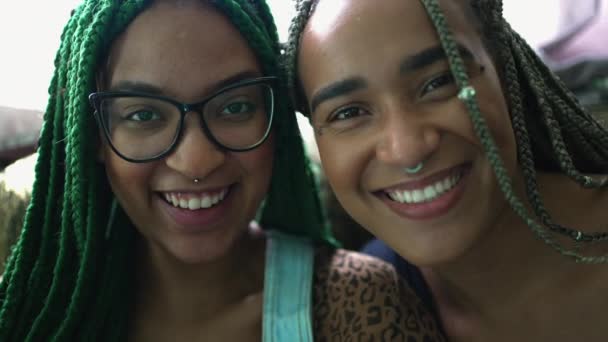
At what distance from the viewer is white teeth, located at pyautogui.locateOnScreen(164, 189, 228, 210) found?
0.97 metres

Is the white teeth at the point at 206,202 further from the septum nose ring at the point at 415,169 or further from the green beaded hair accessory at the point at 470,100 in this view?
the green beaded hair accessory at the point at 470,100

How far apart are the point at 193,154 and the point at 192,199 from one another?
0.10 meters

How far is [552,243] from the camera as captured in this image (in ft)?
2.69

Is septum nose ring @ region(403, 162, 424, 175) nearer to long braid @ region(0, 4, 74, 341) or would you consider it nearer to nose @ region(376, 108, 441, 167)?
nose @ region(376, 108, 441, 167)

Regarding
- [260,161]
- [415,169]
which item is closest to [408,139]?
[415,169]

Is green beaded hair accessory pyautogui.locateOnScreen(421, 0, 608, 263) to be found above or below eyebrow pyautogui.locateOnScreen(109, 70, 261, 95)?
below

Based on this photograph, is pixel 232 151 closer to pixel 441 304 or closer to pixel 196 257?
pixel 196 257

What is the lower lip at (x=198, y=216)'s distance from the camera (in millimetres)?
979

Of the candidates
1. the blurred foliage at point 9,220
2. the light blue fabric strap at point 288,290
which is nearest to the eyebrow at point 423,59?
the light blue fabric strap at point 288,290

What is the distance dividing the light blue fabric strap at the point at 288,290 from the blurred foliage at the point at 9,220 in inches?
21.3

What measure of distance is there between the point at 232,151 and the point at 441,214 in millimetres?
382

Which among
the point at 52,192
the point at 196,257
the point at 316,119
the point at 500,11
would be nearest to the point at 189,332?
the point at 196,257

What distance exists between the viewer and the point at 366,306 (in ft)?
3.31

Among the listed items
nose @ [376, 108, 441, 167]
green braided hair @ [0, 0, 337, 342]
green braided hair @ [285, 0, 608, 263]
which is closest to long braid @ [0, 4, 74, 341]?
green braided hair @ [0, 0, 337, 342]
